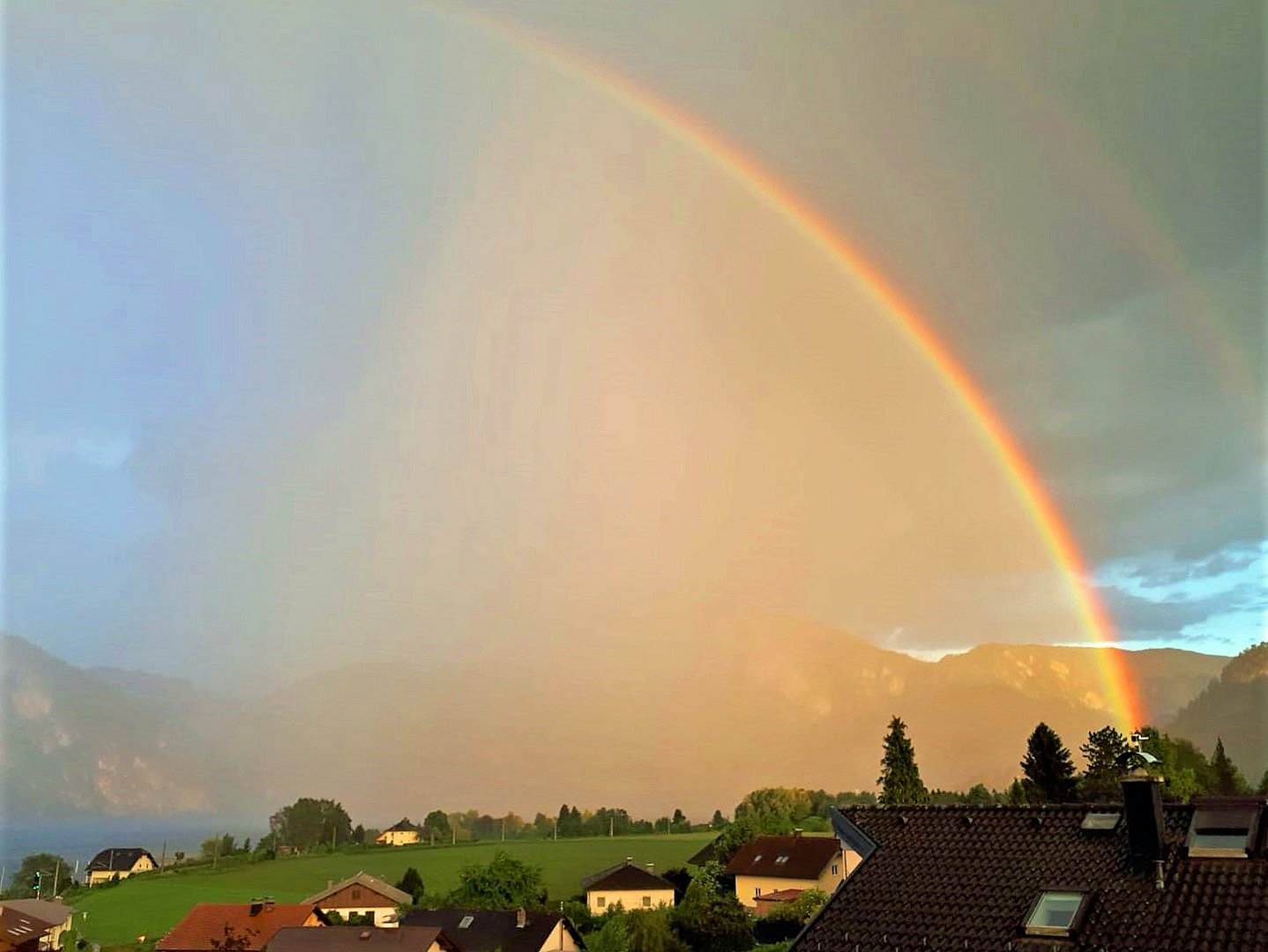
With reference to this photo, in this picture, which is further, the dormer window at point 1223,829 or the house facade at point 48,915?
the house facade at point 48,915

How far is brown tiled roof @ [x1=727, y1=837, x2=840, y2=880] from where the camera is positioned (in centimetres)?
5991

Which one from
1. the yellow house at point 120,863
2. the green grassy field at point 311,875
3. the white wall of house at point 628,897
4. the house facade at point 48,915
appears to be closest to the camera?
the house facade at point 48,915

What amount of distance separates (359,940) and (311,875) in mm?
60390

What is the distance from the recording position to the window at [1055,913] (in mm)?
13555

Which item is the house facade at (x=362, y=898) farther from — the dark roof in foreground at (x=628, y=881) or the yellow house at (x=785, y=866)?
the yellow house at (x=785, y=866)

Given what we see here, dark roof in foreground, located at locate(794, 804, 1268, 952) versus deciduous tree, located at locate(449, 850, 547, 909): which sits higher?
A: dark roof in foreground, located at locate(794, 804, 1268, 952)

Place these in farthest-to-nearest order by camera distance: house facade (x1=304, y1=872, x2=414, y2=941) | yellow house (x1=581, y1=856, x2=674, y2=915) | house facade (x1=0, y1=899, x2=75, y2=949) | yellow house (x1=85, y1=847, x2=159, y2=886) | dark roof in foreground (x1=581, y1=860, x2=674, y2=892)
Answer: yellow house (x1=85, y1=847, x2=159, y2=886)
dark roof in foreground (x1=581, y1=860, x2=674, y2=892)
yellow house (x1=581, y1=856, x2=674, y2=915)
house facade (x1=304, y1=872, x2=414, y2=941)
house facade (x1=0, y1=899, x2=75, y2=949)

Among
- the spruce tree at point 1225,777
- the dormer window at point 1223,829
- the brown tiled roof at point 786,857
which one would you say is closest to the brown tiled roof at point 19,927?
the brown tiled roof at point 786,857

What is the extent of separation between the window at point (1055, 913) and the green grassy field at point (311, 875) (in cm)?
5769

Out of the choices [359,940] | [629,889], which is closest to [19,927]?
[359,940]

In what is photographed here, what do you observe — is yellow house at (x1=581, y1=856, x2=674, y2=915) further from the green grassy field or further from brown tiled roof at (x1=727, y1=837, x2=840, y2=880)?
brown tiled roof at (x1=727, y1=837, x2=840, y2=880)

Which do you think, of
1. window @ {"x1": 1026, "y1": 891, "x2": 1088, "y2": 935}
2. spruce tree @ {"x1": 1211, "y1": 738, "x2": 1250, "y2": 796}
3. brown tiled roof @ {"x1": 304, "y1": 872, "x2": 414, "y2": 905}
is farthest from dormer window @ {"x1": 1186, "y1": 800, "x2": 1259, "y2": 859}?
spruce tree @ {"x1": 1211, "y1": 738, "x2": 1250, "y2": 796}

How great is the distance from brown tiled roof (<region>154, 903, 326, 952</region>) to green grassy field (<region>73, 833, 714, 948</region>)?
444 inches

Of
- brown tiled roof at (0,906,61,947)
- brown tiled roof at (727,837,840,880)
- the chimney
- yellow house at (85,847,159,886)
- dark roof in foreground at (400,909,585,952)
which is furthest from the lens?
yellow house at (85,847,159,886)
